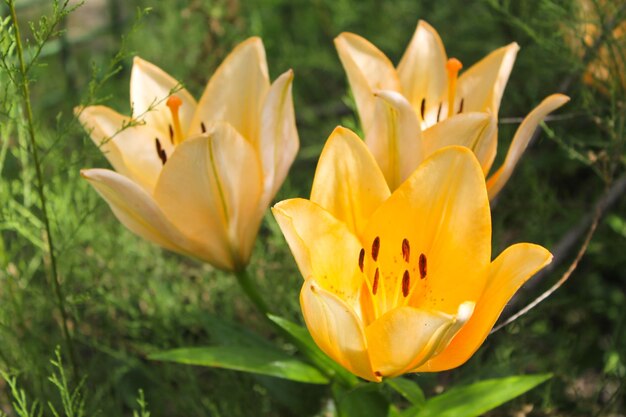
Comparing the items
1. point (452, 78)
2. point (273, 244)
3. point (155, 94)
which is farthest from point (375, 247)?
point (273, 244)

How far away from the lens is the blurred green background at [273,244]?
3.95ft

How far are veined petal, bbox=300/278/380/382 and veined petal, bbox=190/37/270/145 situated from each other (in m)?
0.31

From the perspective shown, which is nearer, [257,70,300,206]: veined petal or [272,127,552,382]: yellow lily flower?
[272,127,552,382]: yellow lily flower

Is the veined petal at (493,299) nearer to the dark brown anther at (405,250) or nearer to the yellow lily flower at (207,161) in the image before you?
the dark brown anther at (405,250)

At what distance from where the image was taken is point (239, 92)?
1.05 metres

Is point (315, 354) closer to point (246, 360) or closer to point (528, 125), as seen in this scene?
point (246, 360)

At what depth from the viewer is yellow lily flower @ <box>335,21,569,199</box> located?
0.92m

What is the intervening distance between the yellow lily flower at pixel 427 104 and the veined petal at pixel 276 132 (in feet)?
0.27

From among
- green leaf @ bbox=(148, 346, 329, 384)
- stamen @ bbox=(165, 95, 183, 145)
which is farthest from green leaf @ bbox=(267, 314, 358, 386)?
stamen @ bbox=(165, 95, 183, 145)

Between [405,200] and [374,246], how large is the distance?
0.05 m

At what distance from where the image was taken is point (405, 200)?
0.88 metres

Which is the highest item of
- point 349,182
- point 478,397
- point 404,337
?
point 349,182

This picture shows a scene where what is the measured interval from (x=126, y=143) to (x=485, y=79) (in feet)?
1.27

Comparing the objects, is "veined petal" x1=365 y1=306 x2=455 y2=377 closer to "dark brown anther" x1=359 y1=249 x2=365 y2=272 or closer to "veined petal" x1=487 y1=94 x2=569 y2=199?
"dark brown anther" x1=359 y1=249 x2=365 y2=272
